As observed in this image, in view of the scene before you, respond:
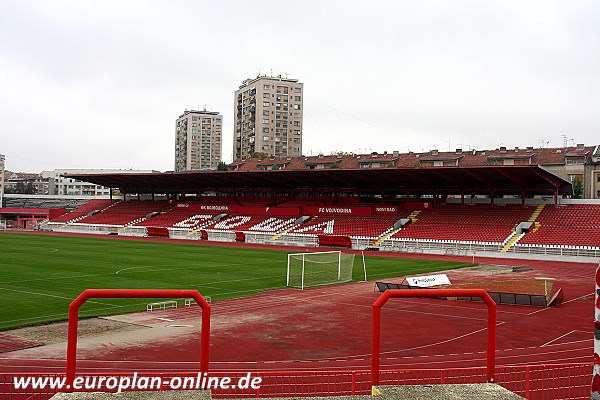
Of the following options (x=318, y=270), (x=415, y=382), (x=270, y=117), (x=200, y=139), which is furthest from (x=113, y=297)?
(x=200, y=139)

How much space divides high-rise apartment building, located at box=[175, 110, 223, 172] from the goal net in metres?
158

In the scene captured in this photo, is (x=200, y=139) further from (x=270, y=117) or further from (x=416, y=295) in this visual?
(x=416, y=295)

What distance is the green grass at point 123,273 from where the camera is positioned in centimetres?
1958

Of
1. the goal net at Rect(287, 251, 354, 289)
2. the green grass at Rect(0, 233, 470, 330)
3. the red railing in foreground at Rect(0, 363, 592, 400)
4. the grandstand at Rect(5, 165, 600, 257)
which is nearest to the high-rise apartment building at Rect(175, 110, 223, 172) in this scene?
the grandstand at Rect(5, 165, 600, 257)

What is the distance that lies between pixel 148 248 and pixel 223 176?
22.1 meters

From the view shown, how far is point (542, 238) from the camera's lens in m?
46.3

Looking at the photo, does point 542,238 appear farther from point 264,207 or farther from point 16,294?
point 16,294

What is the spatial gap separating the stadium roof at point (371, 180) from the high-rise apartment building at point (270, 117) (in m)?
63.7

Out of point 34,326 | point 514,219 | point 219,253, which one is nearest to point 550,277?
point 514,219

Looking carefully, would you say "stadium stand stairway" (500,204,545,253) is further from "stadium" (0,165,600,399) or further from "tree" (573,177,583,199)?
"tree" (573,177,583,199)

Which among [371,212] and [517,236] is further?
[371,212]

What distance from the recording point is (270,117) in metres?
143

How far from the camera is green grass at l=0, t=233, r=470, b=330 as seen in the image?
19578 mm

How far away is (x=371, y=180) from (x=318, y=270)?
3241 cm
